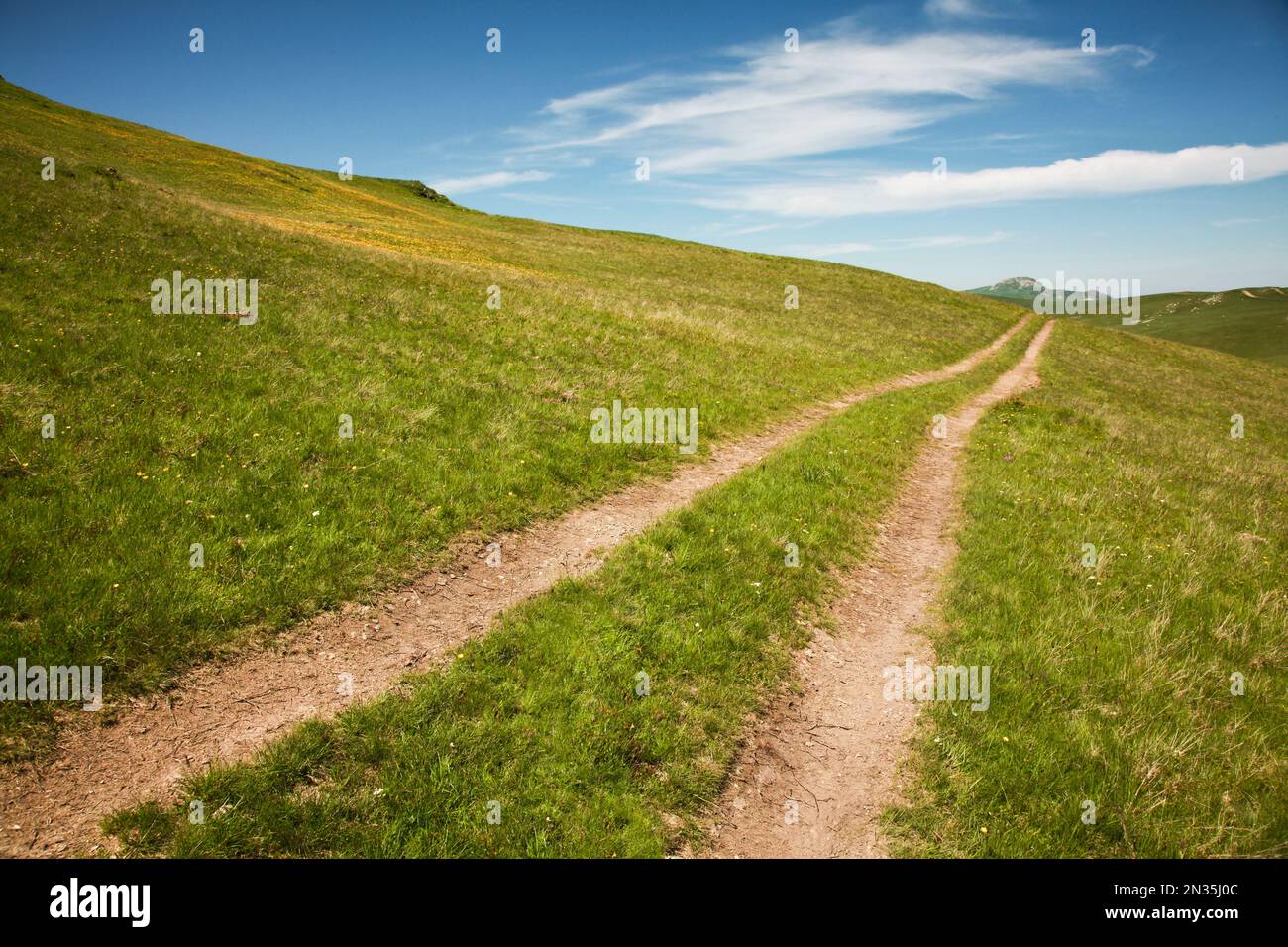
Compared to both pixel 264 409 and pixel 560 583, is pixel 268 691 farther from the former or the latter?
pixel 264 409

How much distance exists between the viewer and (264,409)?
11070 millimetres

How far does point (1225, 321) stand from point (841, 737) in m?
168

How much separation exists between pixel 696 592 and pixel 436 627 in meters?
3.60

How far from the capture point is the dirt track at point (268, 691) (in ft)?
15.4

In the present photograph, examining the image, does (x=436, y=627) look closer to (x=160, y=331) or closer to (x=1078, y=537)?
(x=160, y=331)

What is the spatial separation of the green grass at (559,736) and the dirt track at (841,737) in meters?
0.33

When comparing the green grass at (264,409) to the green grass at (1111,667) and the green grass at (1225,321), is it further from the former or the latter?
the green grass at (1225,321)

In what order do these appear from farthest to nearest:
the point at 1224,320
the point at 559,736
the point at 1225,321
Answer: the point at 1224,320
the point at 1225,321
the point at 559,736

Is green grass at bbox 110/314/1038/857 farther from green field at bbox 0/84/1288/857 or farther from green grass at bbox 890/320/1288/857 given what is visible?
green grass at bbox 890/320/1288/857

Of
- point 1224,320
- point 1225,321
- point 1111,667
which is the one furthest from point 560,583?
point 1224,320

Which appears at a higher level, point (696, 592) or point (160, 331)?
point (160, 331)
